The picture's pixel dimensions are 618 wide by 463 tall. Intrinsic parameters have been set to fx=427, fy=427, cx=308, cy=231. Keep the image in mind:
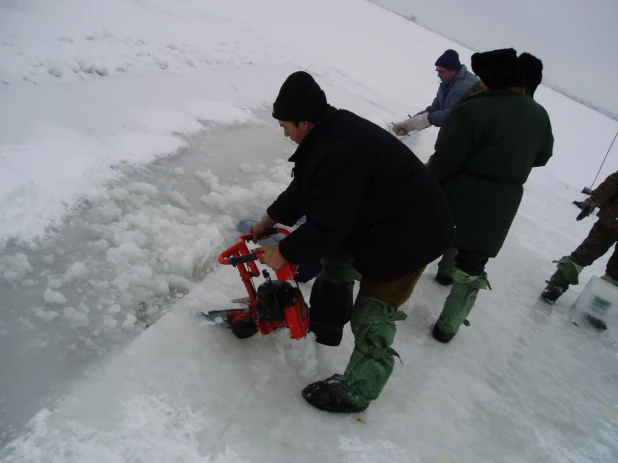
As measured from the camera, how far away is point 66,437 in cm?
168

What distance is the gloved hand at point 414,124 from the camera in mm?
4938

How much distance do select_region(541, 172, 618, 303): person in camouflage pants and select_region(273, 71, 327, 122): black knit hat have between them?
3.06 metres

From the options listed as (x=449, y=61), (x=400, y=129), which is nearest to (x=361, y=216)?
(x=449, y=61)

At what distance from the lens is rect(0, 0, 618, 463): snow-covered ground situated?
1903 mm

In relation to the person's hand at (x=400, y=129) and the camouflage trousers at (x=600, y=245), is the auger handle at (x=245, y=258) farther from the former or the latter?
the person's hand at (x=400, y=129)

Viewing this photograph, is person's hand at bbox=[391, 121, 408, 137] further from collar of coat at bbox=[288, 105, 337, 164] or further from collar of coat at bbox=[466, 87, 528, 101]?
collar of coat at bbox=[288, 105, 337, 164]

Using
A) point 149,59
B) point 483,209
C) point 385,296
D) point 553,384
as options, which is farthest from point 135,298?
point 149,59

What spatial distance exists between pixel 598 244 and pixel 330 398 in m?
2.96

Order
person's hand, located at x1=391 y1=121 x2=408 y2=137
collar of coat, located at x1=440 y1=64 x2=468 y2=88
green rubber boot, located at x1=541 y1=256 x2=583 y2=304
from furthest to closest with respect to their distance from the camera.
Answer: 1. person's hand, located at x1=391 y1=121 x2=408 y2=137
2. collar of coat, located at x1=440 y1=64 x2=468 y2=88
3. green rubber boot, located at x1=541 y1=256 x2=583 y2=304

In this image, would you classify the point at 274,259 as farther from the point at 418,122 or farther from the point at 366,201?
the point at 418,122

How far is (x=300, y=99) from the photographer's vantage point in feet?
5.72

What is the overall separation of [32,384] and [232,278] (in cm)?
130

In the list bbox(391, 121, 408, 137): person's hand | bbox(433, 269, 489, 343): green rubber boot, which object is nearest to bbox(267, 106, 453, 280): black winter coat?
bbox(433, 269, 489, 343): green rubber boot

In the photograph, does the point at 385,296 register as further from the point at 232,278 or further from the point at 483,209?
the point at 232,278
